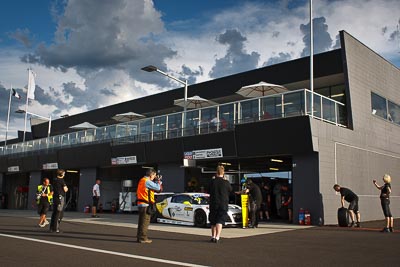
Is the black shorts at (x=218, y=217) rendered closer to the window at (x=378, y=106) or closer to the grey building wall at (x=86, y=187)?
the window at (x=378, y=106)

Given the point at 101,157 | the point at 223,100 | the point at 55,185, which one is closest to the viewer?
the point at 55,185

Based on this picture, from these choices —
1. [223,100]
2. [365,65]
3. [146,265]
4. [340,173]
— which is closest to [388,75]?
[365,65]

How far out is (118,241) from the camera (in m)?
10.2

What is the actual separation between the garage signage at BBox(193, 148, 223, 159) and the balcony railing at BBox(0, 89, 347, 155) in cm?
92

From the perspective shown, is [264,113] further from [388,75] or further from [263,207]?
[388,75]

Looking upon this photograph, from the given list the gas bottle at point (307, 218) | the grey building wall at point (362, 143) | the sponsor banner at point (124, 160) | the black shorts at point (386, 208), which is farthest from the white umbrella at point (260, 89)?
the black shorts at point (386, 208)

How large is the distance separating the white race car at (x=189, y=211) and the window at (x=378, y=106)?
34.2 feet

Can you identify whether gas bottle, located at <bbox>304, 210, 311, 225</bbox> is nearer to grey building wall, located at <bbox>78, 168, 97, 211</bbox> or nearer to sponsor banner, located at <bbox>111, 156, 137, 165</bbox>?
sponsor banner, located at <bbox>111, 156, 137, 165</bbox>

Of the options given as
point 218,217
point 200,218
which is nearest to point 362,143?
point 200,218

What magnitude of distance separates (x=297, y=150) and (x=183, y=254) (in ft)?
32.7

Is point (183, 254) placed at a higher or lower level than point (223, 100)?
lower

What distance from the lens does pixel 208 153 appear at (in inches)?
801

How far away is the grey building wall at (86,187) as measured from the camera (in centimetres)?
2765

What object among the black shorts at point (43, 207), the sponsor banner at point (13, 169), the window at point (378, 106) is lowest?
the black shorts at point (43, 207)
